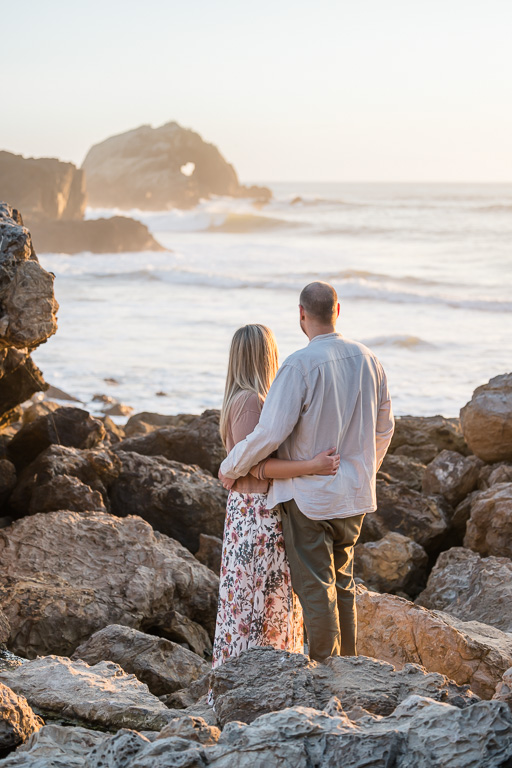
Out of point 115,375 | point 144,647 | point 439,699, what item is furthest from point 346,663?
point 115,375

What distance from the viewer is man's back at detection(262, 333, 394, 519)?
10.0 ft

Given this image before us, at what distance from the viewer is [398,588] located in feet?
17.1

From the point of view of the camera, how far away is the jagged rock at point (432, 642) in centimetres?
325

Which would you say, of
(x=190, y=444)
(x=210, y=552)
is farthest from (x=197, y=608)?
(x=190, y=444)

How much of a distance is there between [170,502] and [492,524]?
2106 mm

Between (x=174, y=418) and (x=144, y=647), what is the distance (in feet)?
16.8

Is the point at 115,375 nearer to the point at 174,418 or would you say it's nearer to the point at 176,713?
the point at 174,418

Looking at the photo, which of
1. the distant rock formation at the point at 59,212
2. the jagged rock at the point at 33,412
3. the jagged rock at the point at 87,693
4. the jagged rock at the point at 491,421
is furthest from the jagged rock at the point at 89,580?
the distant rock formation at the point at 59,212

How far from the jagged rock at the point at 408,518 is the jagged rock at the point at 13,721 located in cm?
362

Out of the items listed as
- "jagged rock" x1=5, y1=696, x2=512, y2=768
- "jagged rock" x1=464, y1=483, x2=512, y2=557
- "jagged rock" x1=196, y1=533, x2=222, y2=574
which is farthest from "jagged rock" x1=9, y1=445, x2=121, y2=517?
"jagged rock" x1=5, y1=696, x2=512, y2=768

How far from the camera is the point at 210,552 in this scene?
5219 millimetres

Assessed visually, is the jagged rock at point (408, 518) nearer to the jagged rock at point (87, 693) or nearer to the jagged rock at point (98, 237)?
the jagged rock at point (87, 693)

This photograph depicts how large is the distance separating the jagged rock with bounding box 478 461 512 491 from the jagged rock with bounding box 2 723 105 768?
4103 millimetres

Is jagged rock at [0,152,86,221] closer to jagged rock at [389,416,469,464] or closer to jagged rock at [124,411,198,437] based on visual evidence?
jagged rock at [124,411,198,437]
